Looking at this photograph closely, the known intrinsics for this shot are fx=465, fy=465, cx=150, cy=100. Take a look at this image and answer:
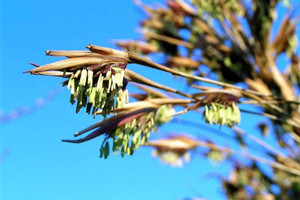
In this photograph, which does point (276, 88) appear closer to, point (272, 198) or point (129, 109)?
point (272, 198)

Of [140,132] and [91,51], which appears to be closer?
[91,51]

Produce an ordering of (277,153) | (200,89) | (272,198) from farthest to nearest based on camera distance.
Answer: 1. (272,198)
2. (277,153)
3. (200,89)

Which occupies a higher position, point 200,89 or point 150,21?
point 150,21

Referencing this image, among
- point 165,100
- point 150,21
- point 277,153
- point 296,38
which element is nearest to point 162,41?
point 150,21

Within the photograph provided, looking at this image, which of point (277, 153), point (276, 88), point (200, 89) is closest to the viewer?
point (200, 89)

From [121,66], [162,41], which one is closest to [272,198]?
[162,41]

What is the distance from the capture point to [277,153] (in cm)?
422

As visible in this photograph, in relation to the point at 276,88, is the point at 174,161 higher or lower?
lower

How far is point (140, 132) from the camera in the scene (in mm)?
1981

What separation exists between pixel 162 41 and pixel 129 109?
3.62m

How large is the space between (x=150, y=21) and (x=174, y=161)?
1.91 metres

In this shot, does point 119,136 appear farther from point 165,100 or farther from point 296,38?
point 296,38

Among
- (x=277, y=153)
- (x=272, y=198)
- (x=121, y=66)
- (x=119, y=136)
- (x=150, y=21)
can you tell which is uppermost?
(x=150, y=21)

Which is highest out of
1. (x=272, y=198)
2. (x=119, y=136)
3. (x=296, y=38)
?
(x=296, y=38)
